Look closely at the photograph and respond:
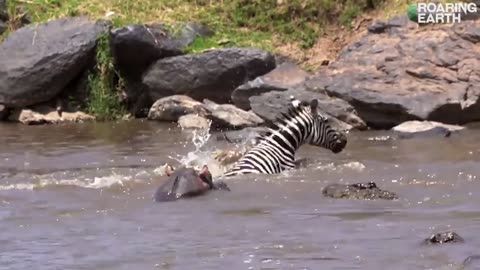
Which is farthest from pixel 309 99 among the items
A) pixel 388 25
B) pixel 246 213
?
pixel 246 213

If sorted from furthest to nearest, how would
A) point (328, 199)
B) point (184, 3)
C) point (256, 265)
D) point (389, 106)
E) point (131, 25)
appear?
point (184, 3) → point (131, 25) → point (389, 106) → point (328, 199) → point (256, 265)

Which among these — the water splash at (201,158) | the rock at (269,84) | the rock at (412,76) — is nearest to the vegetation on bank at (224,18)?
the rock at (269,84)

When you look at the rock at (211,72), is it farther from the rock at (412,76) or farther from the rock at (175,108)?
the rock at (412,76)

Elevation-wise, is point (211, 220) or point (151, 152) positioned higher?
point (211, 220)

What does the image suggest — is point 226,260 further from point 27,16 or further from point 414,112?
point 27,16

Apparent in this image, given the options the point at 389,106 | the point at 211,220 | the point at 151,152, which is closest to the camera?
the point at 211,220

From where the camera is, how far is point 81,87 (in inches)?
655

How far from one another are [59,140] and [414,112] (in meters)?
4.63

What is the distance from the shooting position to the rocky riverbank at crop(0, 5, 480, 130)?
46.2 ft

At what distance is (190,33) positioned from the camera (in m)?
16.4

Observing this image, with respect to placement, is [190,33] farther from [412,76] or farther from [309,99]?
[412,76]

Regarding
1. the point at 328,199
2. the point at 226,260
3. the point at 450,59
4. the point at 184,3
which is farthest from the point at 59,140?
the point at 226,260

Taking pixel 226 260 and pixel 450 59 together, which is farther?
pixel 450 59

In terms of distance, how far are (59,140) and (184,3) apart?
13.5 feet
